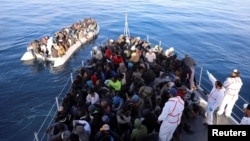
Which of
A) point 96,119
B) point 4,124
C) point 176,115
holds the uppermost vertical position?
point 176,115

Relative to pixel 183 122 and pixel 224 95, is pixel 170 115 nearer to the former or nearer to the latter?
pixel 183 122

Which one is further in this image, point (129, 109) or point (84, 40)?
point (84, 40)

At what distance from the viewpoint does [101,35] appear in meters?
36.5

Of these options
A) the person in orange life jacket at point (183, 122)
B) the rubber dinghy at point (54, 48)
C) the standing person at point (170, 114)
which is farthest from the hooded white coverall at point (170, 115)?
the rubber dinghy at point (54, 48)

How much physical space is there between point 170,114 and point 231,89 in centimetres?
344

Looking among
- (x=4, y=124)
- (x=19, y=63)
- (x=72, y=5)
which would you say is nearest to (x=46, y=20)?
(x=72, y=5)

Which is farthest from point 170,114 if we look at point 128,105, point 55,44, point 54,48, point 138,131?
point 55,44

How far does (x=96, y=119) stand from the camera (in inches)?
337

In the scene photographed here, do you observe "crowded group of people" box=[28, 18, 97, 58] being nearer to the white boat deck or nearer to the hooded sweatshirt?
the white boat deck

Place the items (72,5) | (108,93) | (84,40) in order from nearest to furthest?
(108,93), (84,40), (72,5)

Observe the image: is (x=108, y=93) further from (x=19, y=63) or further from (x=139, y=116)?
(x=19, y=63)

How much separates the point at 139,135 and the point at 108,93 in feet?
10.4

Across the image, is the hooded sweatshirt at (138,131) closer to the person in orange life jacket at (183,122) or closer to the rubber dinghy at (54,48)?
the person in orange life jacket at (183,122)

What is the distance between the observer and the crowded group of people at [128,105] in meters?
7.83
